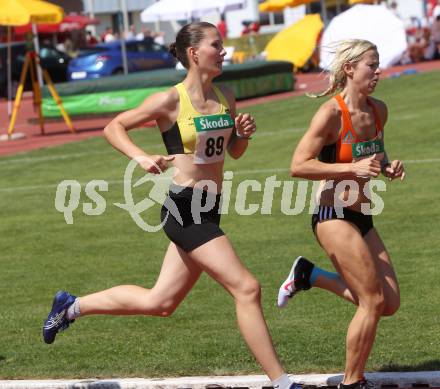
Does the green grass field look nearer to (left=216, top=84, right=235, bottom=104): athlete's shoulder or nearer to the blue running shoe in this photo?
the blue running shoe

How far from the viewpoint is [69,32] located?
6906 cm

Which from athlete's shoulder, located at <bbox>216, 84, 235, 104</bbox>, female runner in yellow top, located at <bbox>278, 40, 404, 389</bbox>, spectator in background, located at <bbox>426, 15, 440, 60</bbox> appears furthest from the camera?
spectator in background, located at <bbox>426, 15, 440, 60</bbox>

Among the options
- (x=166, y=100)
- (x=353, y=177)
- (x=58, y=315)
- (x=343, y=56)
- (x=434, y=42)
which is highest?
(x=343, y=56)

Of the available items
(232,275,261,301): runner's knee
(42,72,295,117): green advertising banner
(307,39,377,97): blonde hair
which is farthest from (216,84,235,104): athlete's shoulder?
(42,72,295,117): green advertising banner

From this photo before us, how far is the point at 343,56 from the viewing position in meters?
6.66

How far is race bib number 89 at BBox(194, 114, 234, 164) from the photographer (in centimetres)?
680

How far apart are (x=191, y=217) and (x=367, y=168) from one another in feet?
3.60

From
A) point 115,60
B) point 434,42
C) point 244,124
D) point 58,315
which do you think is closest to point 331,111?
point 244,124

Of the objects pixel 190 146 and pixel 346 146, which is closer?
pixel 346 146

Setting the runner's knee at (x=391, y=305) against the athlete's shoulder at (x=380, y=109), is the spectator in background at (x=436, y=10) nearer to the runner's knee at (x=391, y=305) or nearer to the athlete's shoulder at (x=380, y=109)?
the athlete's shoulder at (x=380, y=109)

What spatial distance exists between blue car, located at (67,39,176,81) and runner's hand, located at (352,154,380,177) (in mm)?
35880

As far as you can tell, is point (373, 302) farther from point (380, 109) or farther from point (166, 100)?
point (166, 100)

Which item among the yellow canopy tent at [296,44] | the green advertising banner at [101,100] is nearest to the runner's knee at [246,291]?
the green advertising banner at [101,100]

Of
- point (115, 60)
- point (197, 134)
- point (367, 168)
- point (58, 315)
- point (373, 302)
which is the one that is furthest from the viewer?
point (115, 60)
